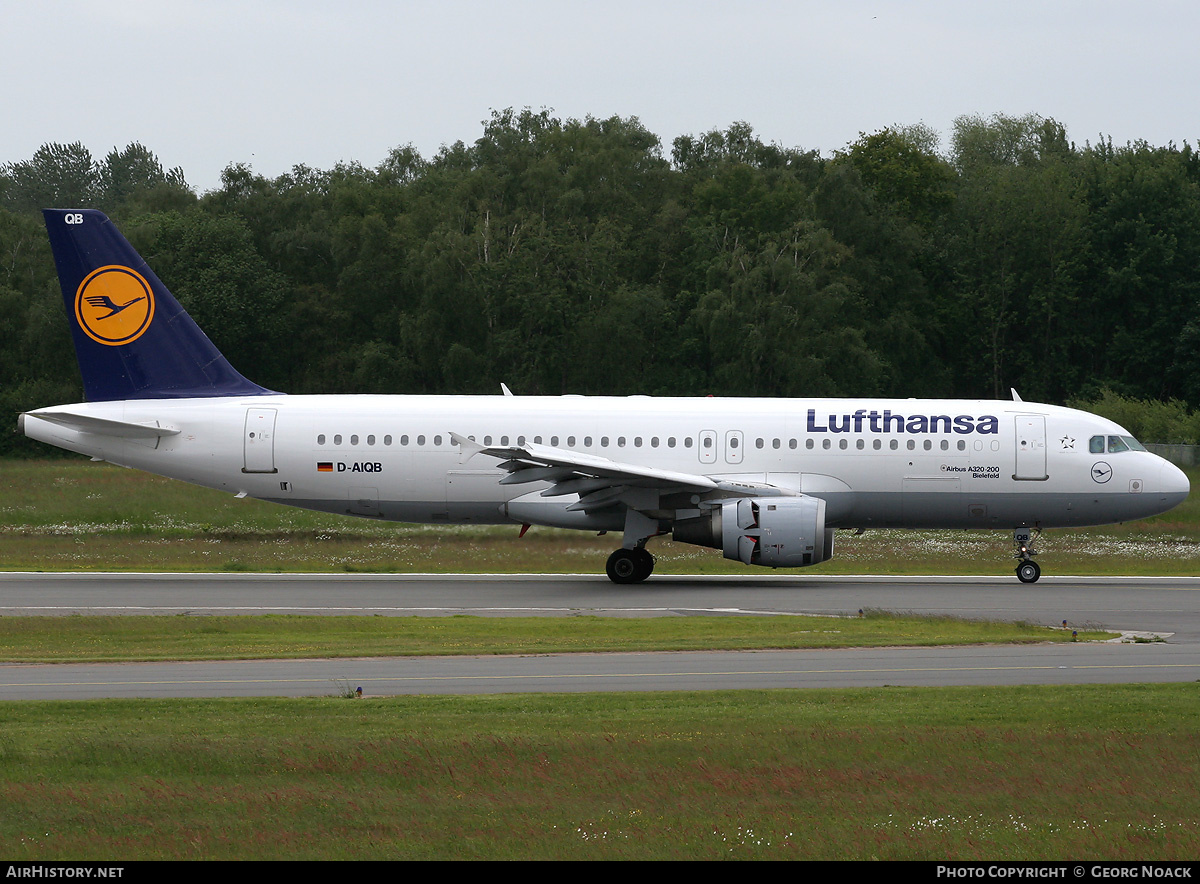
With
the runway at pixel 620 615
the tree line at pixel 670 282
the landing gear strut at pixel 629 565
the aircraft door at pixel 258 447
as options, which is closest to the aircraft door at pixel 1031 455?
the runway at pixel 620 615

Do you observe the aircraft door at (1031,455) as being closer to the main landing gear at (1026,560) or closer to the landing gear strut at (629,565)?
the main landing gear at (1026,560)

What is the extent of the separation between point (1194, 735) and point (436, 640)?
404 inches

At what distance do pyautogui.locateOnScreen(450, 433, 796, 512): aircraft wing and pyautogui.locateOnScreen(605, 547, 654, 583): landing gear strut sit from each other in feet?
3.31

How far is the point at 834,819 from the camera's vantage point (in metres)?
9.75

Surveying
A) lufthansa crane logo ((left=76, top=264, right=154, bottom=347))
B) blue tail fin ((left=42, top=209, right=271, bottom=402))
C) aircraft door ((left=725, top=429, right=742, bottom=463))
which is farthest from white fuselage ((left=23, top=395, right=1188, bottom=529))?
lufthansa crane logo ((left=76, top=264, right=154, bottom=347))

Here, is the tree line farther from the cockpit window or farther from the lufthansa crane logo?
the lufthansa crane logo

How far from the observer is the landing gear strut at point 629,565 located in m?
27.8

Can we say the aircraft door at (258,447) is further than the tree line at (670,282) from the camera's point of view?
No

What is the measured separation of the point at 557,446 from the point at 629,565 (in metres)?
2.97

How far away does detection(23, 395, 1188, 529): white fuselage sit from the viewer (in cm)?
Answer: 2855

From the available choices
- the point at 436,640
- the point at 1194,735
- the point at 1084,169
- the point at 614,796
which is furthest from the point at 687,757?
the point at 1084,169

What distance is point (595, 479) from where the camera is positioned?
2716 cm

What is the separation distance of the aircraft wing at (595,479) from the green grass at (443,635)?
194 inches

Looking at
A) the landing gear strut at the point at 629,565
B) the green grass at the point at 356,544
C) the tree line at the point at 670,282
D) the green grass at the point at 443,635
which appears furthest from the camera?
the tree line at the point at 670,282
